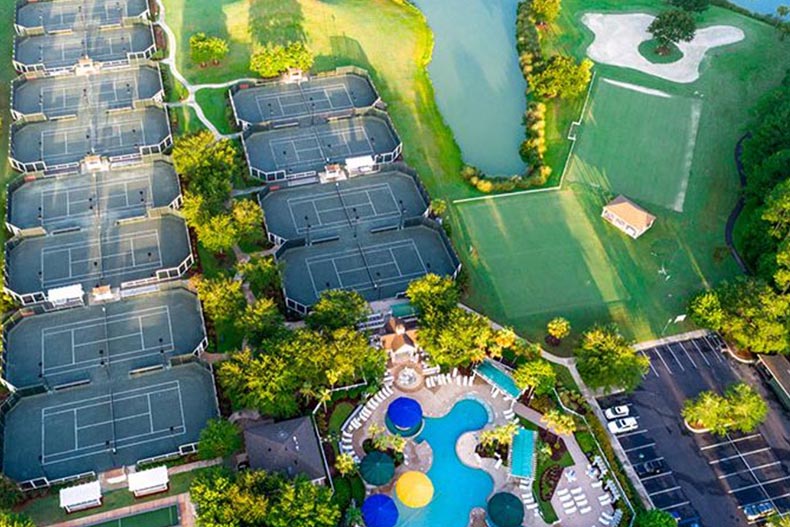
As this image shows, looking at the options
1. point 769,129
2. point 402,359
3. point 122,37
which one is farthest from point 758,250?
point 122,37

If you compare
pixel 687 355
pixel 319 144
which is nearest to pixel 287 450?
pixel 687 355

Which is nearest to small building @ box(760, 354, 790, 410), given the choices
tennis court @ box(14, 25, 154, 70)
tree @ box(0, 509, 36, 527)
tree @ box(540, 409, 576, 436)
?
tree @ box(540, 409, 576, 436)

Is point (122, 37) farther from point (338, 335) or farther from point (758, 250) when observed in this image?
point (758, 250)

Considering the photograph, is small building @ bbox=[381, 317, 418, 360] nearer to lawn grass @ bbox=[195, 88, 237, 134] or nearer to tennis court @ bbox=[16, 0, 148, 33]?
lawn grass @ bbox=[195, 88, 237, 134]

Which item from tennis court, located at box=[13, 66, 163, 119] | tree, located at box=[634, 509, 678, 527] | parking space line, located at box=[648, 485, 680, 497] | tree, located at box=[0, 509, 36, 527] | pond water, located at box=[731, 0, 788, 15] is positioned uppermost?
tennis court, located at box=[13, 66, 163, 119]

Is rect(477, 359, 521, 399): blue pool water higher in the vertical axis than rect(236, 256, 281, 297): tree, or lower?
lower

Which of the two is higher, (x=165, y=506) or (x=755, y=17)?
(x=755, y=17)

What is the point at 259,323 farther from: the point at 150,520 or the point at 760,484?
the point at 760,484
